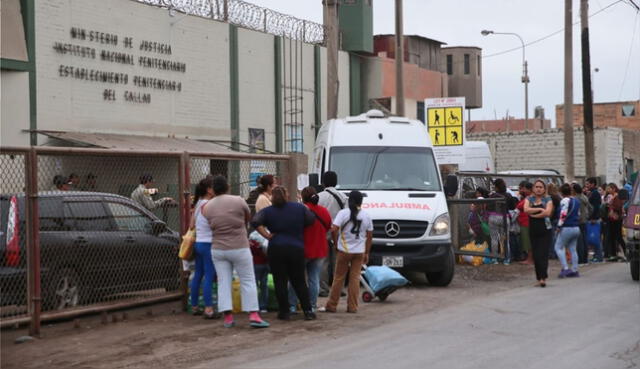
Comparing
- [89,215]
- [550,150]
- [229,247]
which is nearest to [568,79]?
[550,150]

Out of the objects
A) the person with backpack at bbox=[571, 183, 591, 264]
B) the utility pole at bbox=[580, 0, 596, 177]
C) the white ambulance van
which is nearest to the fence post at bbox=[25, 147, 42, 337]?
the white ambulance van

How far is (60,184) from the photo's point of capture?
1149 centimetres

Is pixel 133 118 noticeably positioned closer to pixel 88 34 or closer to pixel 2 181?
pixel 88 34

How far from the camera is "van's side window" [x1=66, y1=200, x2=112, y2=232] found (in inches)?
428

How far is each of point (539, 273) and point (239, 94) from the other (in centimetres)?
1529

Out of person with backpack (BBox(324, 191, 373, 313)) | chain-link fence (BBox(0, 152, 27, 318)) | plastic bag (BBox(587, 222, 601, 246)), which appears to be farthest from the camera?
plastic bag (BBox(587, 222, 601, 246))

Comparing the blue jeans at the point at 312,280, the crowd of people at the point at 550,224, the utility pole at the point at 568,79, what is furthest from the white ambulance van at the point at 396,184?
the utility pole at the point at 568,79

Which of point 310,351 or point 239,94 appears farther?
point 239,94

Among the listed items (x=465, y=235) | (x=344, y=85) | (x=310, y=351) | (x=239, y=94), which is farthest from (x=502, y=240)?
(x=344, y=85)

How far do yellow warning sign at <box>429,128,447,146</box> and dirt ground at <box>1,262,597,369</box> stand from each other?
28.1 feet

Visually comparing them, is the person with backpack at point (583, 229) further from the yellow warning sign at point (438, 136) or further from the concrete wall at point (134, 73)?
the concrete wall at point (134, 73)

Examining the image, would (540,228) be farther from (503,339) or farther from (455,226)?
(503,339)

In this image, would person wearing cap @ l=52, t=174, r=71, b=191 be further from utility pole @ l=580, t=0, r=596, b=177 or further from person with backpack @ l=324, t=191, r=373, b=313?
utility pole @ l=580, t=0, r=596, b=177

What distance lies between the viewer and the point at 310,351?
31.4 feet
